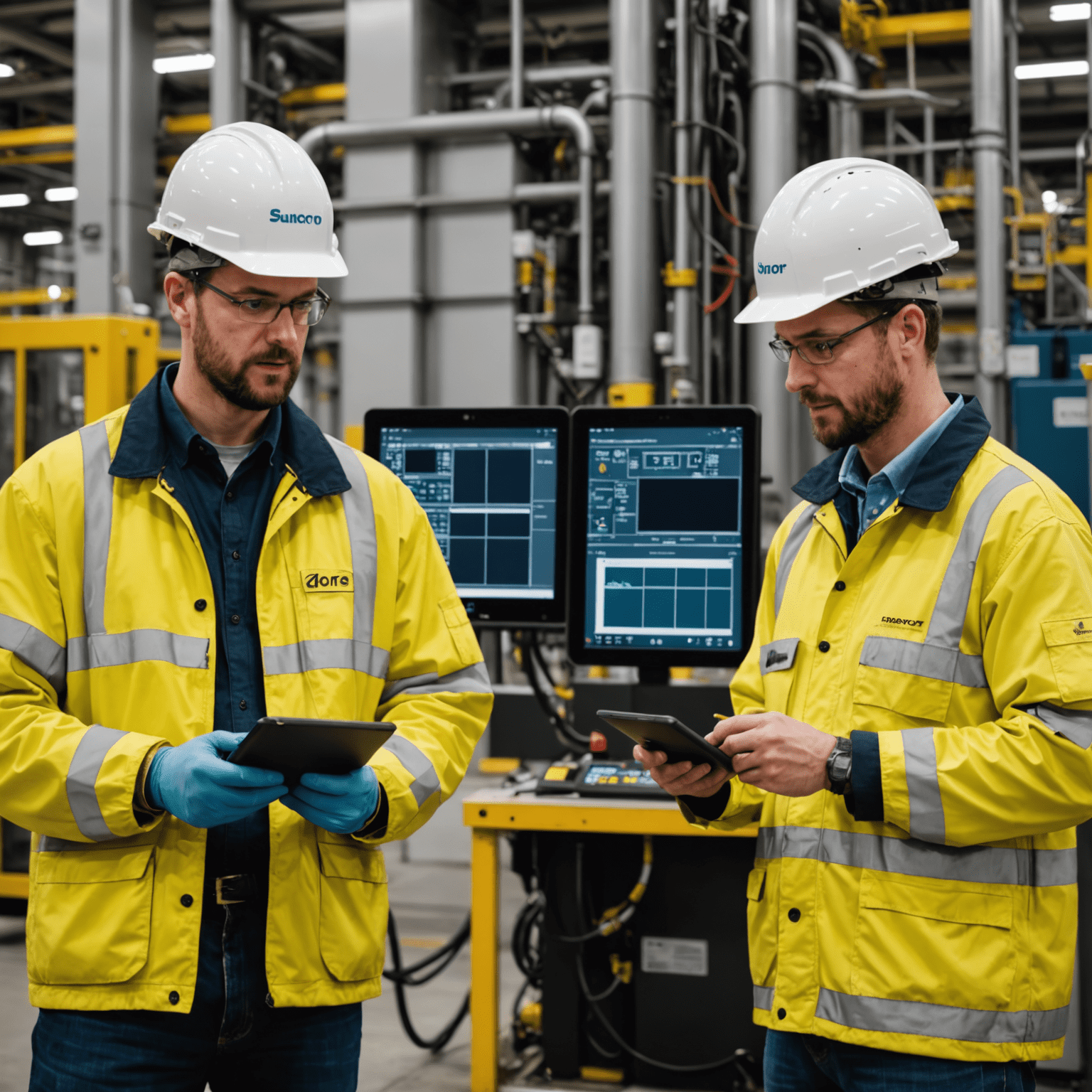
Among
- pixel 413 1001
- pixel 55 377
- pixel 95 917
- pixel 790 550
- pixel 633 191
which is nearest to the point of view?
pixel 95 917

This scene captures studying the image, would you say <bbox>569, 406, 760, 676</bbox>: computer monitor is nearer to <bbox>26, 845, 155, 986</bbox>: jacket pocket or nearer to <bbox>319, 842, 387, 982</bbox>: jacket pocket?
<bbox>319, 842, 387, 982</bbox>: jacket pocket

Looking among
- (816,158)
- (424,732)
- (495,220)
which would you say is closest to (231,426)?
(424,732)

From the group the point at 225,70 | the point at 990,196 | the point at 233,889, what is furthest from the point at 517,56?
the point at 233,889

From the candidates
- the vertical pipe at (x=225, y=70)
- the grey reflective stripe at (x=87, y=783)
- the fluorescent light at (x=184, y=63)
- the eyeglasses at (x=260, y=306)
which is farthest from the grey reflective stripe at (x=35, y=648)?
the fluorescent light at (x=184, y=63)

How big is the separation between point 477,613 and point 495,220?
3759 mm

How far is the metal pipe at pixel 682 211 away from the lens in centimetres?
571

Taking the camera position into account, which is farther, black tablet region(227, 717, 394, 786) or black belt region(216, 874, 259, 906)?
black belt region(216, 874, 259, 906)

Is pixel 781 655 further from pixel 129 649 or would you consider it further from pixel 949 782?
pixel 129 649

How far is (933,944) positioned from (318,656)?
0.83 meters

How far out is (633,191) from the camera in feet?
18.8

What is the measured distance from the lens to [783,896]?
163 cm

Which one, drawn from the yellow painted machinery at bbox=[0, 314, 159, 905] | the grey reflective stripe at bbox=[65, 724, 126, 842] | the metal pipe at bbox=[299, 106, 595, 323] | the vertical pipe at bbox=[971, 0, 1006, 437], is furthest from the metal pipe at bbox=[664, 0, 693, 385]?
the grey reflective stripe at bbox=[65, 724, 126, 842]

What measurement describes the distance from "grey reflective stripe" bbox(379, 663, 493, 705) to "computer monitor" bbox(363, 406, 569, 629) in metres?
1.18

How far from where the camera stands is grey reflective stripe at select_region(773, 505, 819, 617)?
182 centimetres
